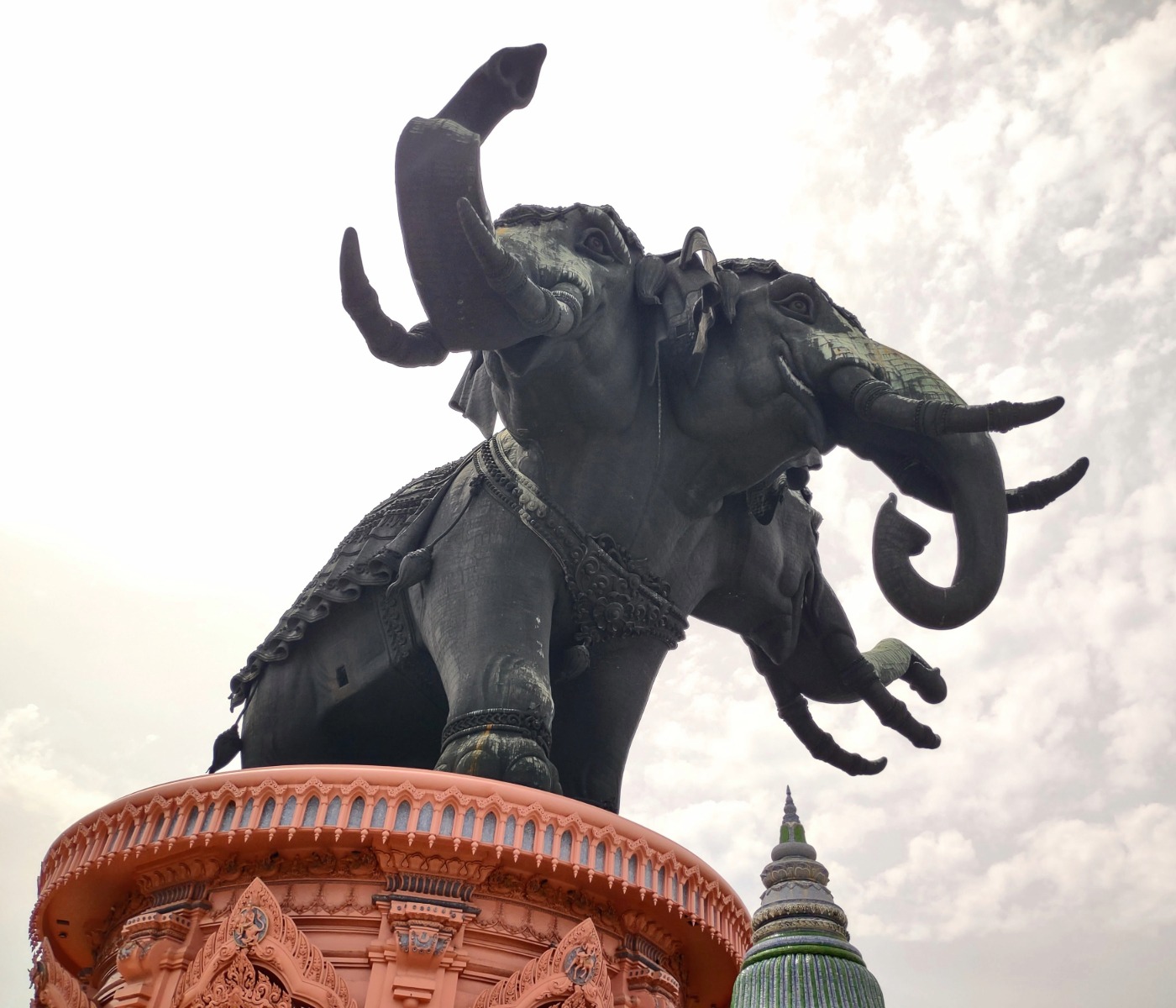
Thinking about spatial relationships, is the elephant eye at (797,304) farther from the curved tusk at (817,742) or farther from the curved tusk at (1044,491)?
the curved tusk at (817,742)

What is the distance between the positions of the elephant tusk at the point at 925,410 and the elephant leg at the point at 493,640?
1.73 meters

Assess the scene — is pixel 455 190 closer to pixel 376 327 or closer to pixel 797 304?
pixel 376 327

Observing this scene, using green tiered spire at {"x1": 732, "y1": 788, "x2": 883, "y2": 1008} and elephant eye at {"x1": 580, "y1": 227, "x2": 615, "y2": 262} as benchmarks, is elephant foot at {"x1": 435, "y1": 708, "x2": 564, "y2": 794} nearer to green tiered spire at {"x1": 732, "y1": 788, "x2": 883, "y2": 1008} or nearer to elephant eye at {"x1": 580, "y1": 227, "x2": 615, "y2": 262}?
green tiered spire at {"x1": 732, "y1": 788, "x2": 883, "y2": 1008}

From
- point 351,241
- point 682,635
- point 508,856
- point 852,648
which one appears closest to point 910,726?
point 852,648

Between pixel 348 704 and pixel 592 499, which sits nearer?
pixel 592 499

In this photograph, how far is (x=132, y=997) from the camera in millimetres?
4672

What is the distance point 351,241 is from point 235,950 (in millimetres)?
3068

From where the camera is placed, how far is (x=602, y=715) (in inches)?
256

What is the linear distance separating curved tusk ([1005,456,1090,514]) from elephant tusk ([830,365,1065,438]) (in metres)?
0.47

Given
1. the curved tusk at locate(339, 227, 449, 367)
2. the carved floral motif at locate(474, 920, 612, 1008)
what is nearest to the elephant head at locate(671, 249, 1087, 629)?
the curved tusk at locate(339, 227, 449, 367)

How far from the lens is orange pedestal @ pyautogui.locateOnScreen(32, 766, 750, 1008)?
4.51 metres

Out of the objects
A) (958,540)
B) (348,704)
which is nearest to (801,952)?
(958,540)

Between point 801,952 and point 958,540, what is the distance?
224cm

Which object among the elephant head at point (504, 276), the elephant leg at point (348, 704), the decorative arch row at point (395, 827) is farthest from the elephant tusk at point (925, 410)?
the elephant leg at point (348, 704)
